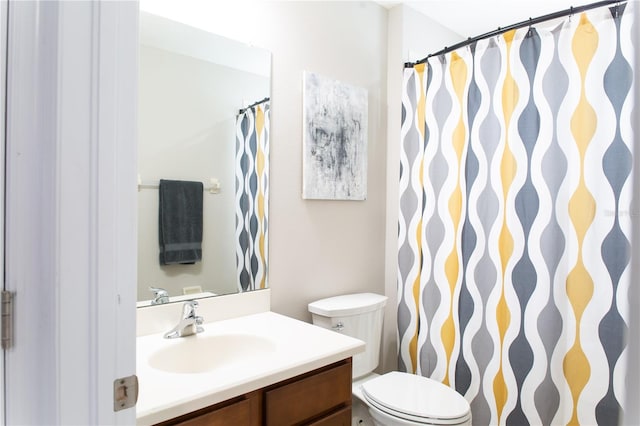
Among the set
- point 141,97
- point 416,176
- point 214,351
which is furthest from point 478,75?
point 214,351

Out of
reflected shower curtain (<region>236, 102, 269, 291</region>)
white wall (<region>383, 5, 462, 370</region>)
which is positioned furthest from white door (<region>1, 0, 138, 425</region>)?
white wall (<region>383, 5, 462, 370</region>)

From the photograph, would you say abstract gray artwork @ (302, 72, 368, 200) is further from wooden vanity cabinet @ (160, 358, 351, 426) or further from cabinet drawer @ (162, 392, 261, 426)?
cabinet drawer @ (162, 392, 261, 426)

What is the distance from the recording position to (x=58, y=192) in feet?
1.84

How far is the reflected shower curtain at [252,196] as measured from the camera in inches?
66.4

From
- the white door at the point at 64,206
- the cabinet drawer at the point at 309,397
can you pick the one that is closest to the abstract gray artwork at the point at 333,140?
the cabinet drawer at the point at 309,397

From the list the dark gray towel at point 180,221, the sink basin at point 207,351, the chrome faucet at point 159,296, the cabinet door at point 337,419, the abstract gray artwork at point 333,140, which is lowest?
the cabinet door at point 337,419

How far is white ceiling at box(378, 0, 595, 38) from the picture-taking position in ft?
7.29

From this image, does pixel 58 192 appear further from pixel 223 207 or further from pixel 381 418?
pixel 381 418

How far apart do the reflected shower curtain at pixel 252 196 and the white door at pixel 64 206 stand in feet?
3.53

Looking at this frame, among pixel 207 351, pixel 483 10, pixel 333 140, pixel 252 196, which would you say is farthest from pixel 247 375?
pixel 483 10

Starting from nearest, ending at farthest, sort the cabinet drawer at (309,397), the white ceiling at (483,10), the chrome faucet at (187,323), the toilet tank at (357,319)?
the cabinet drawer at (309,397) < the chrome faucet at (187,323) < the toilet tank at (357,319) < the white ceiling at (483,10)

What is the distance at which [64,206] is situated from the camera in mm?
563

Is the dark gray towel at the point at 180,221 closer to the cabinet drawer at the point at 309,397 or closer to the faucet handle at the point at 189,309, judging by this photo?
the faucet handle at the point at 189,309

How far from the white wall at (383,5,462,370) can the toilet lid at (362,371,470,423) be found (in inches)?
18.0
